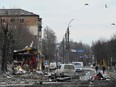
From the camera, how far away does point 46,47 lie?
488 ft

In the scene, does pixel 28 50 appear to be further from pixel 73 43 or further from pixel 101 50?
pixel 73 43

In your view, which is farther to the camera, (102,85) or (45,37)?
(45,37)

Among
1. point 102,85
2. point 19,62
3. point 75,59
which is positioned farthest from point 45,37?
point 102,85

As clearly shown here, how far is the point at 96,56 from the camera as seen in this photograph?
481ft

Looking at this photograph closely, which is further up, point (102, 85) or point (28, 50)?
point (28, 50)

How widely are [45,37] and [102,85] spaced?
501 feet

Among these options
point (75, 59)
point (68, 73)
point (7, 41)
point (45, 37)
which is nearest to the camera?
point (68, 73)

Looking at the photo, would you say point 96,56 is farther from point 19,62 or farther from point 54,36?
point 19,62

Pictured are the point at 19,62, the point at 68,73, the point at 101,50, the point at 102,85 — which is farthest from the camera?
the point at 101,50

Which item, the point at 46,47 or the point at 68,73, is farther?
the point at 46,47

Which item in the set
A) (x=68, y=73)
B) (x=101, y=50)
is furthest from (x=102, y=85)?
(x=101, y=50)

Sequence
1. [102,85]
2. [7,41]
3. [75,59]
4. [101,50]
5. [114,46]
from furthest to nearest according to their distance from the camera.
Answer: [75,59], [101,50], [114,46], [7,41], [102,85]

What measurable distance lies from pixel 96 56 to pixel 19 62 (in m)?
91.4

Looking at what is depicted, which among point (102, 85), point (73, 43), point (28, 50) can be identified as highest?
point (73, 43)
